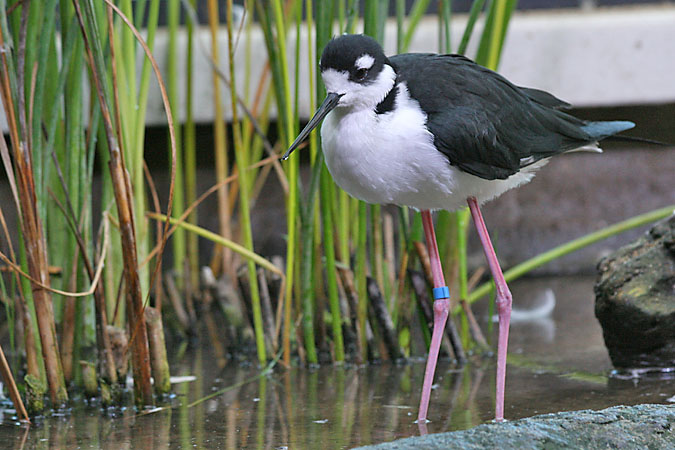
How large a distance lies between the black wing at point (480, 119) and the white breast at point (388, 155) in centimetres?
3

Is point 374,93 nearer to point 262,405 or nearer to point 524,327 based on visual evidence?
point 262,405

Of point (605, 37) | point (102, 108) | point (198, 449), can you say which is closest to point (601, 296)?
point (198, 449)

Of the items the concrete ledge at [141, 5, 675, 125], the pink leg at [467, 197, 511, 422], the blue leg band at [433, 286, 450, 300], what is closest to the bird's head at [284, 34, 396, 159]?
the pink leg at [467, 197, 511, 422]

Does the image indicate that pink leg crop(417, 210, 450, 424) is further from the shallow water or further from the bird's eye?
the bird's eye

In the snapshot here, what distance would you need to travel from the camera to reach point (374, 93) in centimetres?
149

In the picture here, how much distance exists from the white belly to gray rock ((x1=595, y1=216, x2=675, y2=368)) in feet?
1.89

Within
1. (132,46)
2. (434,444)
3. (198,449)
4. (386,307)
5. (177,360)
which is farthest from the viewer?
(177,360)

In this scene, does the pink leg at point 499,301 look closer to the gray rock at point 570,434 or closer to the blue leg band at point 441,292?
the blue leg band at point 441,292

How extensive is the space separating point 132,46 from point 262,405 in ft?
2.61

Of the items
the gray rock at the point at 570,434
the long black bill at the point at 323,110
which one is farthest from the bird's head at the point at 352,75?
the gray rock at the point at 570,434

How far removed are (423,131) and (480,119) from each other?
14 centimetres

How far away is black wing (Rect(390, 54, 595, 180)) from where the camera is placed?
1.52 metres

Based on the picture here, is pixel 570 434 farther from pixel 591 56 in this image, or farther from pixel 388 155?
pixel 591 56

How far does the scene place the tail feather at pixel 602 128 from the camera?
1790 millimetres
